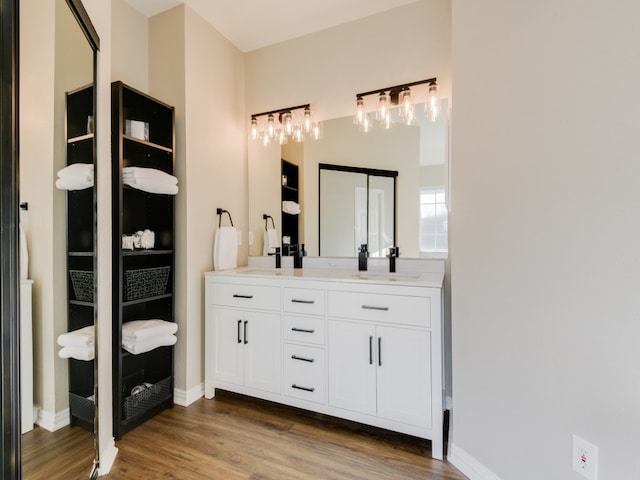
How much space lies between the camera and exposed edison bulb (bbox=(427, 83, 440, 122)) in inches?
84.4

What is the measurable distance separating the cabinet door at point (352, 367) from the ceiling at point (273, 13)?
7.58 ft

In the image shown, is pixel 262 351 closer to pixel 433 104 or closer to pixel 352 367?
pixel 352 367

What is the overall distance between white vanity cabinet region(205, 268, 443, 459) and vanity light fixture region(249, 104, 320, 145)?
132 cm

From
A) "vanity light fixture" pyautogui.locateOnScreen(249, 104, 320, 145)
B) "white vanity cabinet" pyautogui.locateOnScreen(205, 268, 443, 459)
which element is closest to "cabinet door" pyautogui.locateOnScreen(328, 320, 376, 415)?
"white vanity cabinet" pyautogui.locateOnScreen(205, 268, 443, 459)

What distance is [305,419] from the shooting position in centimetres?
203

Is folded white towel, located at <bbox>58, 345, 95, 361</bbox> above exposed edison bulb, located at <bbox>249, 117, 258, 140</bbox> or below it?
below

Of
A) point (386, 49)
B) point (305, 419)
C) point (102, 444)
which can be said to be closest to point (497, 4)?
point (386, 49)

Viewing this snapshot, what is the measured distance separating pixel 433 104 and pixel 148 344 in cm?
252

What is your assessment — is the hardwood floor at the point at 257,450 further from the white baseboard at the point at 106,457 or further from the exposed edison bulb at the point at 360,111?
the exposed edison bulb at the point at 360,111

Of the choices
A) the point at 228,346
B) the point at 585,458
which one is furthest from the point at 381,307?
the point at 228,346

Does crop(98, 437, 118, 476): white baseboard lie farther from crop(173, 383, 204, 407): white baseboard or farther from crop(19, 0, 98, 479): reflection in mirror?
crop(173, 383, 204, 407): white baseboard

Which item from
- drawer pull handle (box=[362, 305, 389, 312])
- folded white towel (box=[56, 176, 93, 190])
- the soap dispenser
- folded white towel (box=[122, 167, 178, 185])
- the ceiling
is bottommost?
drawer pull handle (box=[362, 305, 389, 312])

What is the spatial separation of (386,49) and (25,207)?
2412 mm

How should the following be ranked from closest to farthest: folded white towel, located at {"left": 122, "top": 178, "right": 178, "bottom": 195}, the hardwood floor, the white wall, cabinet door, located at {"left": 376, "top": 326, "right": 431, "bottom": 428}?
the white wall, the hardwood floor, cabinet door, located at {"left": 376, "top": 326, "right": 431, "bottom": 428}, folded white towel, located at {"left": 122, "top": 178, "right": 178, "bottom": 195}
